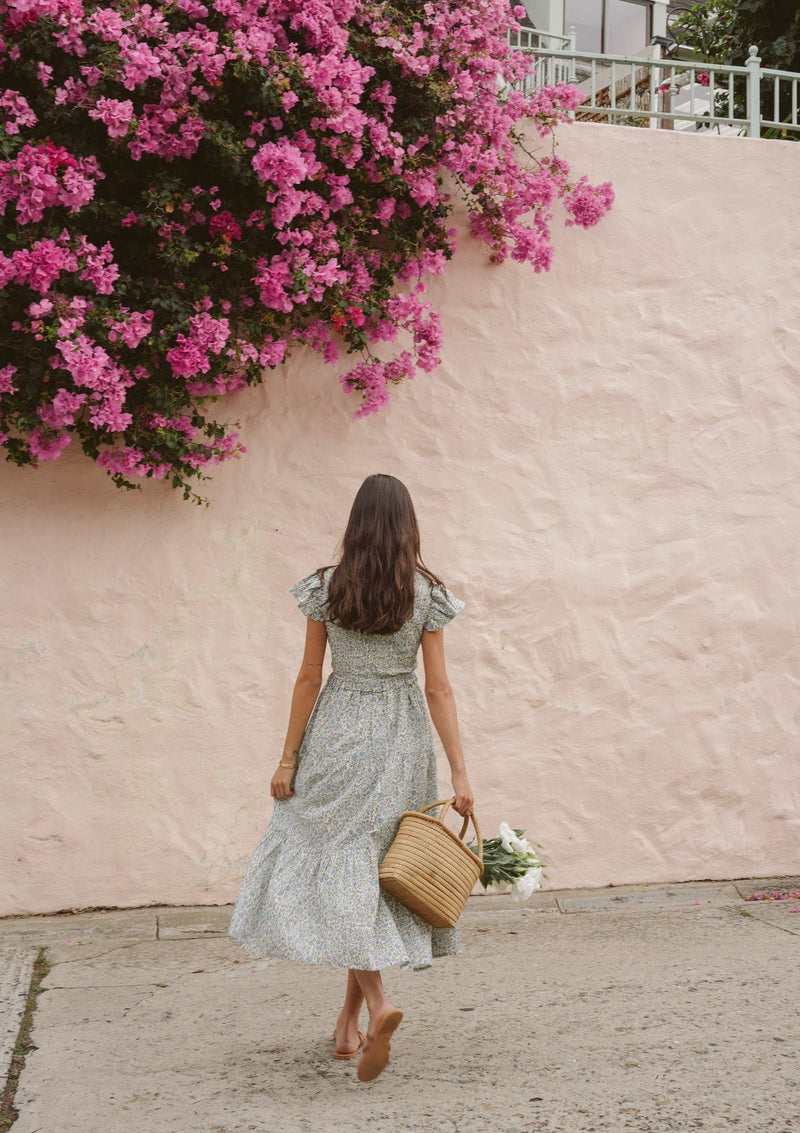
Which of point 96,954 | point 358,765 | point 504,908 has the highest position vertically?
point 358,765

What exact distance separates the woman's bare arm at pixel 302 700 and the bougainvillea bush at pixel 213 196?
5.28ft

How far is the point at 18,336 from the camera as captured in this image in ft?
15.1

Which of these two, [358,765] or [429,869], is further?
[358,765]

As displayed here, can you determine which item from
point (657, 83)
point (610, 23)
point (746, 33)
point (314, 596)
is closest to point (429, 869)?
point (314, 596)

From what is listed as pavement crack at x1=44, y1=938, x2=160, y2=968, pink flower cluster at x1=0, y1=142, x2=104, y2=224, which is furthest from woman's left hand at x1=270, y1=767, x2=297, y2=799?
pink flower cluster at x1=0, y1=142, x2=104, y2=224

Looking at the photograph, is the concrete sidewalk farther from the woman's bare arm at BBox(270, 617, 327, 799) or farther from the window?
the window

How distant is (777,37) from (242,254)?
6.93 meters

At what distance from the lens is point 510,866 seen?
3.73m

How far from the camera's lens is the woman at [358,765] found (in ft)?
10.9

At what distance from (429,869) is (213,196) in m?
2.93

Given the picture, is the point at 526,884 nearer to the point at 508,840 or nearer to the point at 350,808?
the point at 508,840

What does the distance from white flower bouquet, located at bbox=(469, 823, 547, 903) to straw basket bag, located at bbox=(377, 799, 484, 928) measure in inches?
13.1

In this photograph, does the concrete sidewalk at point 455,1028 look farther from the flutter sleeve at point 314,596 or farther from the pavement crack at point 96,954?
the flutter sleeve at point 314,596

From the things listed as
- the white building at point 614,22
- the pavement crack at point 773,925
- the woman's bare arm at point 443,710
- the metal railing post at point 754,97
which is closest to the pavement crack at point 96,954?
the woman's bare arm at point 443,710
